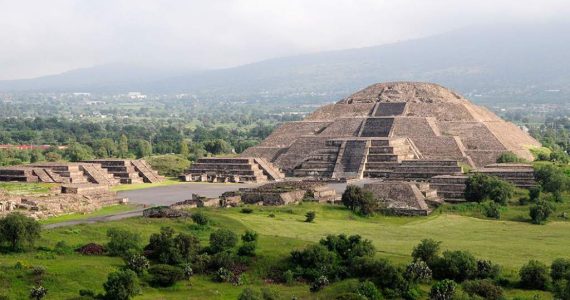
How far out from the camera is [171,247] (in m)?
37.7

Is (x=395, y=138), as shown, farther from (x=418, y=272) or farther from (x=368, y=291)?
(x=368, y=291)

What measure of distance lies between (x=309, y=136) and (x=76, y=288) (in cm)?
5628

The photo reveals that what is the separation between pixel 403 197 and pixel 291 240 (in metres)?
15.6

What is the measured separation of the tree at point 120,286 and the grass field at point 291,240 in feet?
3.87

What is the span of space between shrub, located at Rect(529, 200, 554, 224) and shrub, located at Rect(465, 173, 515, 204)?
546cm

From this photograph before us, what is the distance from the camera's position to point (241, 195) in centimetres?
5647

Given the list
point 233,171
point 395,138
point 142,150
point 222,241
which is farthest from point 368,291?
point 142,150

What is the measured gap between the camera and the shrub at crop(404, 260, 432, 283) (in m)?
34.8

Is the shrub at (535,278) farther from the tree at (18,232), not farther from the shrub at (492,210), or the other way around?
the tree at (18,232)

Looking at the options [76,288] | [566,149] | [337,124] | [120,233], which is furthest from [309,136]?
[76,288]

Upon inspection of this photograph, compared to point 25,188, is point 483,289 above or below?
below

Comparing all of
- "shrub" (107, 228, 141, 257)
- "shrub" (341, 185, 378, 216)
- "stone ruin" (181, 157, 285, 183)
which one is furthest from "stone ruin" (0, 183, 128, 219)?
"stone ruin" (181, 157, 285, 183)

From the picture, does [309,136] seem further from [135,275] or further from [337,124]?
[135,275]

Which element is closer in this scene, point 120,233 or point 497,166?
point 120,233
